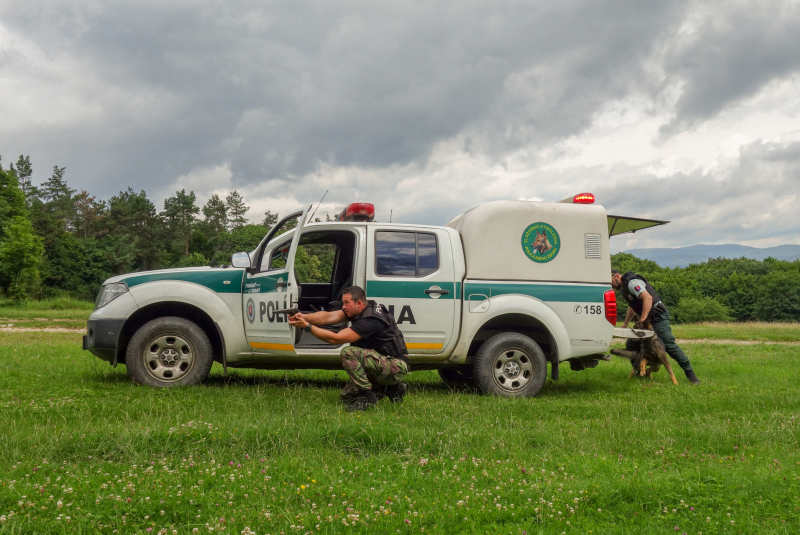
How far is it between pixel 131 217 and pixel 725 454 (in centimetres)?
6905

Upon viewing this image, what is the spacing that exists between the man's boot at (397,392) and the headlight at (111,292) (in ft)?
11.0

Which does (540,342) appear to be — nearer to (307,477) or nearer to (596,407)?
(596,407)

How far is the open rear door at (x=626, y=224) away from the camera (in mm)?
8117

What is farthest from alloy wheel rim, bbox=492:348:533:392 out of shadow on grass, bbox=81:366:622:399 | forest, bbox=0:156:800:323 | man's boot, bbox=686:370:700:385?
forest, bbox=0:156:800:323

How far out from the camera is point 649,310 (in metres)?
9.10

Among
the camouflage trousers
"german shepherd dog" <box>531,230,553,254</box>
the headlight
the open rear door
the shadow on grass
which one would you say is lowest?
the shadow on grass

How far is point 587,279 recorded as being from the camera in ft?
24.9

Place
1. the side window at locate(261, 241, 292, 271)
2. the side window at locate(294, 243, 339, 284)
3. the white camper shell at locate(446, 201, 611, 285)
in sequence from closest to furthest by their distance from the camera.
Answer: the side window at locate(261, 241, 292, 271) < the white camper shell at locate(446, 201, 611, 285) < the side window at locate(294, 243, 339, 284)

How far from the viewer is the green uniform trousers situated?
9039mm

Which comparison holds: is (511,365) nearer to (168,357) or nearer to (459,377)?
(459,377)

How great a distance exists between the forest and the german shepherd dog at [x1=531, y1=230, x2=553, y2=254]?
42101 mm

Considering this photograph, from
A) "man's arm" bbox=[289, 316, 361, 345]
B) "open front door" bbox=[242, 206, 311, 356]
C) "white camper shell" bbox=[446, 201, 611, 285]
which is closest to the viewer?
"man's arm" bbox=[289, 316, 361, 345]

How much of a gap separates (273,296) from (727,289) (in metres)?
95.8

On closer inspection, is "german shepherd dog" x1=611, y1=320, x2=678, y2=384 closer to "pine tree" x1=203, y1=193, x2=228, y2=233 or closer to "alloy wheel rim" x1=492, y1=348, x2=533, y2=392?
"alloy wheel rim" x1=492, y1=348, x2=533, y2=392
